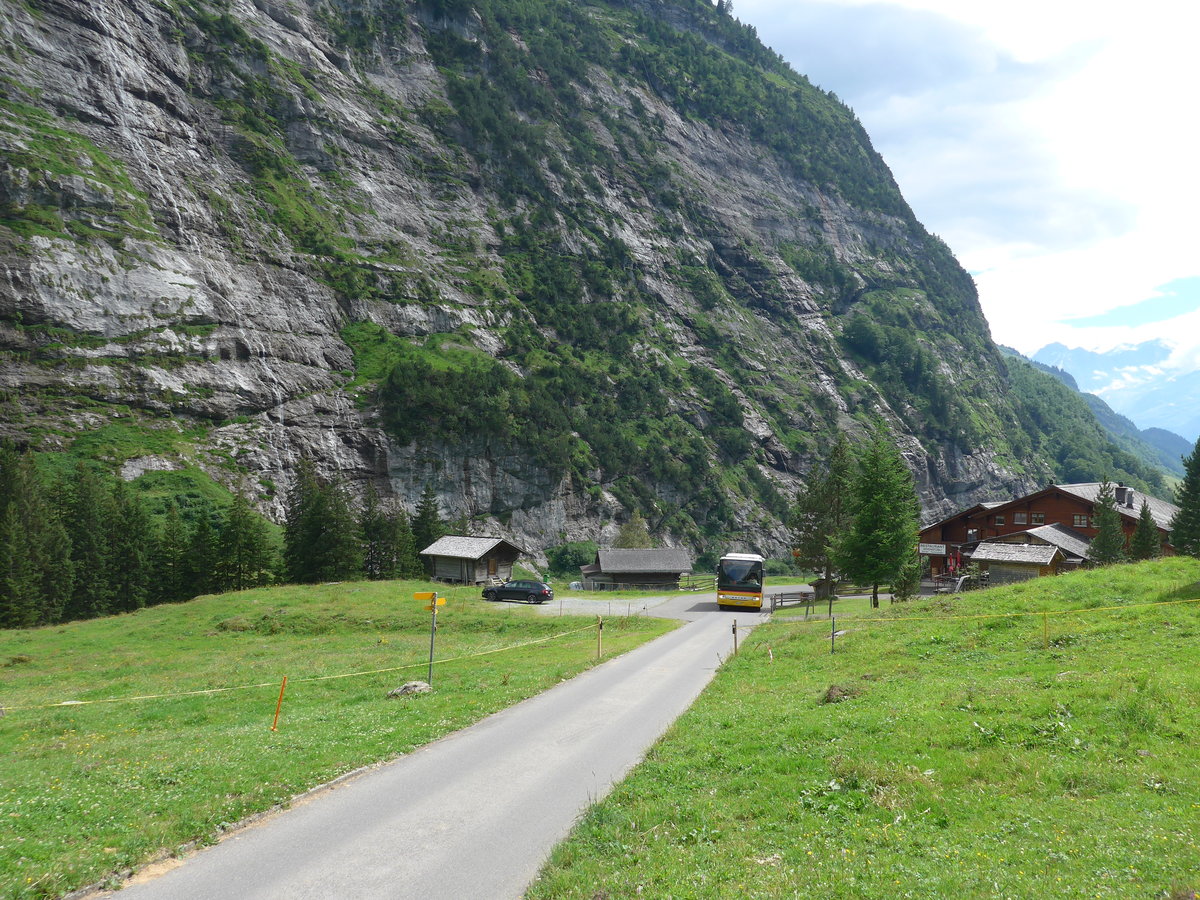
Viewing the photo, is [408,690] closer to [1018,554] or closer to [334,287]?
[1018,554]

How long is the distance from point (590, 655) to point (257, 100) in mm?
169515

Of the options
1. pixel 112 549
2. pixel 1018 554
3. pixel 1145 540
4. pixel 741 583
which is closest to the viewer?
pixel 741 583

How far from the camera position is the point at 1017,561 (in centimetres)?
5866

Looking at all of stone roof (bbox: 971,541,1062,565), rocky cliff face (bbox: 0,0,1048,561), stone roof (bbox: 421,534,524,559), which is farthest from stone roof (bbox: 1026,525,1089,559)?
rocky cliff face (bbox: 0,0,1048,561)

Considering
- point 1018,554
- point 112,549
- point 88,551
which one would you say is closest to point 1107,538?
point 1018,554

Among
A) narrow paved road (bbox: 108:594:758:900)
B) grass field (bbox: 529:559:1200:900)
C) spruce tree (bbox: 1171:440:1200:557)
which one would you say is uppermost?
spruce tree (bbox: 1171:440:1200:557)

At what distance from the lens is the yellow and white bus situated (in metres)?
56.1

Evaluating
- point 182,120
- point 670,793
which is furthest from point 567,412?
point 670,793

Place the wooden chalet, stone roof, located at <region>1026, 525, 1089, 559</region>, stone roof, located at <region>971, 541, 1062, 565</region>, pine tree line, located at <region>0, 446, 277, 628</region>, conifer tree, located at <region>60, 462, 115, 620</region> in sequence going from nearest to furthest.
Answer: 1. stone roof, located at <region>971, 541, 1062, 565</region>
2. pine tree line, located at <region>0, 446, 277, 628</region>
3. conifer tree, located at <region>60, 462, 115, 620</region>
4. stone roof, located at <region>1026, 525, 1089, 559</region>
5. the wooden chalet

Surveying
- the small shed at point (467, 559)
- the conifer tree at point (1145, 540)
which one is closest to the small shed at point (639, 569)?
the small shed at point (467, 559)

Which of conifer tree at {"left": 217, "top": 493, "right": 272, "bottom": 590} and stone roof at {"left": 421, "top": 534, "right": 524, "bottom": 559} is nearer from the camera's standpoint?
conifer tree at {"left": 217, "top": 493, "right": 272, "bottom": 590}

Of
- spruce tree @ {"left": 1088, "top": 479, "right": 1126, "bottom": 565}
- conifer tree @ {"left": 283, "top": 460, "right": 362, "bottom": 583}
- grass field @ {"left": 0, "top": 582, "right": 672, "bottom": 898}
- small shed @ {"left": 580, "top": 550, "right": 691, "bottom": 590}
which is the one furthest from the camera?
small shed @ {"left": 580, "top": 550, "right": 691, "bottom": 590}

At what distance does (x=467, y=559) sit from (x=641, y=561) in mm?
28029

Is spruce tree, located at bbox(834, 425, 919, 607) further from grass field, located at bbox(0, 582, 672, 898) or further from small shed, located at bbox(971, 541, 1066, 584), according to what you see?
small shed, located at bbox(971, 541, 1066, 584)
